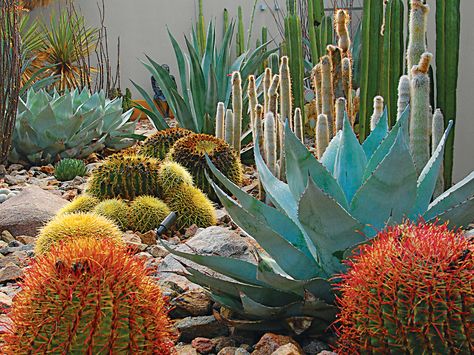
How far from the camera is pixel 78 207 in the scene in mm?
2994

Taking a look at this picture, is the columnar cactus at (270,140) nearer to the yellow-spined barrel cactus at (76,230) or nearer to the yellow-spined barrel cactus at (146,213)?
the yellow-spined barrel cactus at (146,213)

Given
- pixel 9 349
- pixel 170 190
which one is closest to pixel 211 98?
pixel 170 190

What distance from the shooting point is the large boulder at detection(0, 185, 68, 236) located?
3141mm

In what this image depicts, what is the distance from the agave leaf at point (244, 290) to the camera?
165 centimetres

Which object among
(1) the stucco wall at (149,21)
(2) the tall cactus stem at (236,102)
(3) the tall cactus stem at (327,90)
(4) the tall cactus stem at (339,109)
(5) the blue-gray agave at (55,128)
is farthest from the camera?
(1) the stucco wall at (149,21)

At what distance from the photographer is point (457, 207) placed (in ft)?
5.18

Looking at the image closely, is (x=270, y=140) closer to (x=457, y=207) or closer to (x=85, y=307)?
(x=457, y=207)

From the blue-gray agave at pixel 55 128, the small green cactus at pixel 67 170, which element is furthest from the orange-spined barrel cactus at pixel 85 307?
the blue-gray agave at pixel 55 128

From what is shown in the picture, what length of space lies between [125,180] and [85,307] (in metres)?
1.86

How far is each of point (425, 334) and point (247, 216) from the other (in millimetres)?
546

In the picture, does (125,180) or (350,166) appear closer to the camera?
(350,166)

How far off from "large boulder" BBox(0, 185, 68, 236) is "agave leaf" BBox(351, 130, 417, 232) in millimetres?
1934

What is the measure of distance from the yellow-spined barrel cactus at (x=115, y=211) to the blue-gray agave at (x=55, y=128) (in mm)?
2050

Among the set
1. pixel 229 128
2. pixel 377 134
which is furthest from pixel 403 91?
pixel 229 128
